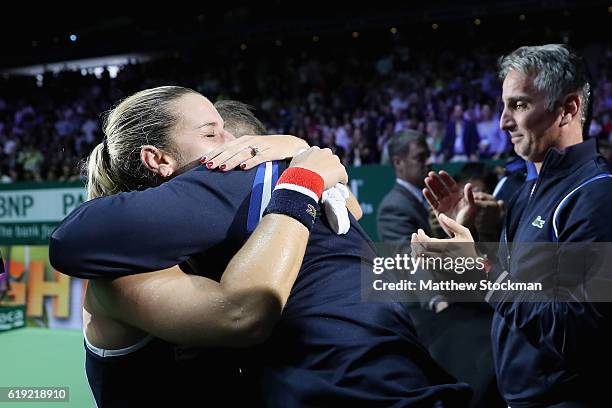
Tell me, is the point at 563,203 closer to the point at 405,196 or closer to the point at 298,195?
the point at 298,195

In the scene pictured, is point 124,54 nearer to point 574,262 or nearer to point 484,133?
point 484,133

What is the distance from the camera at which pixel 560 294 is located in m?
2.04

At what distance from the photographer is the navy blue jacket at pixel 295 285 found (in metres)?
1.38

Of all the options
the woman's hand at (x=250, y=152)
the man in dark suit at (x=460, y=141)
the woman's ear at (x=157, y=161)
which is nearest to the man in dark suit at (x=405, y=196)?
the woman's hand at (x=250, y=152)

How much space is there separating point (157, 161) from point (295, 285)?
0.51 metres

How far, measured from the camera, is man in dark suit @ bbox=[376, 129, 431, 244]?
4.36 meters

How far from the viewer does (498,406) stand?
3.37m

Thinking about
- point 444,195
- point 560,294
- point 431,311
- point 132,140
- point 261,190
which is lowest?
point 431,311

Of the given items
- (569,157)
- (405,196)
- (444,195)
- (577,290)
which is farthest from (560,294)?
(405,196)

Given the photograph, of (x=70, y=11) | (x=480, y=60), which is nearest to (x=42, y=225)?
(x=70, y=11)

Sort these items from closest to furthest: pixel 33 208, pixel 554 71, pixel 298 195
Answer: pixel 298 195
pixel 554 71
pixel 33 208

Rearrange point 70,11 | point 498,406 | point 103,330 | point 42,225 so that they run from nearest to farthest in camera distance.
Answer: point 103,330, point 498,406, point 42,225, point 70,11

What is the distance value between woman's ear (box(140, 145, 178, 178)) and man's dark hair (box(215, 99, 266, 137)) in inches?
24.5

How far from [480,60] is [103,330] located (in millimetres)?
13495
